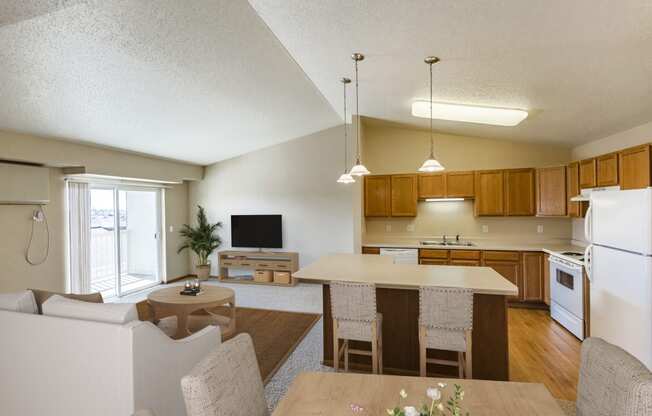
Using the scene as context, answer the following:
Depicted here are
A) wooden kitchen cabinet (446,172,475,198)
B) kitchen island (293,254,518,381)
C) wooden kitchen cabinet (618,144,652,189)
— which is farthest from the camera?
wooden kitchen cabinet (446,172,475,198)

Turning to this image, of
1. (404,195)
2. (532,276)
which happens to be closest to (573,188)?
(532,276)

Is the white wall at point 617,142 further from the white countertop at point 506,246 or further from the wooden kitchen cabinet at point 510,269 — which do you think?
the wooden kitchen cabinet at point 510,269

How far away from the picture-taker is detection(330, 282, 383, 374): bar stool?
2.38 m

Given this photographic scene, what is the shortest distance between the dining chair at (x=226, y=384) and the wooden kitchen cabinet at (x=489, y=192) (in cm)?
469

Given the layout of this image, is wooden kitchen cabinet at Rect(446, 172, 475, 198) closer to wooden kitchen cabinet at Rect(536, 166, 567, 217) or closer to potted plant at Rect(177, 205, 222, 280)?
wooden kitchen cabinet at Rect(536, 166, 567, 217)

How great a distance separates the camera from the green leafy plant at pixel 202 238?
660 centimetres

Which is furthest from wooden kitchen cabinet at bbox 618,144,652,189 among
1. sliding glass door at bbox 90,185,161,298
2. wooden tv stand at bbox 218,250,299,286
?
sliding glass door at bbox 90,185,161,298

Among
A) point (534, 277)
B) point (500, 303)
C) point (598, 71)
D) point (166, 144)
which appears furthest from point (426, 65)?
point (166, 144)

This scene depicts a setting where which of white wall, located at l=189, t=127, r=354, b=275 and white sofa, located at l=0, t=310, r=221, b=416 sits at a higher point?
white wall, located at l=189, t=127, r=354, b=275

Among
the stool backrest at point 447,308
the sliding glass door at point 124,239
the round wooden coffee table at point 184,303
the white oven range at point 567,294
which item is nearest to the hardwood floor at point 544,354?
the white oven range at point 567,294

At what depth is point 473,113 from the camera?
3.77 meters

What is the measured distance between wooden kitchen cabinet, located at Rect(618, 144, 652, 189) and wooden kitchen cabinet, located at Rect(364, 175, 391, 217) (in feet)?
9.80

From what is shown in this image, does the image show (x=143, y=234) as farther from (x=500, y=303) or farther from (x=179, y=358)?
(x=500, y=303)

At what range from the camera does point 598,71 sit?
98.7 inches
